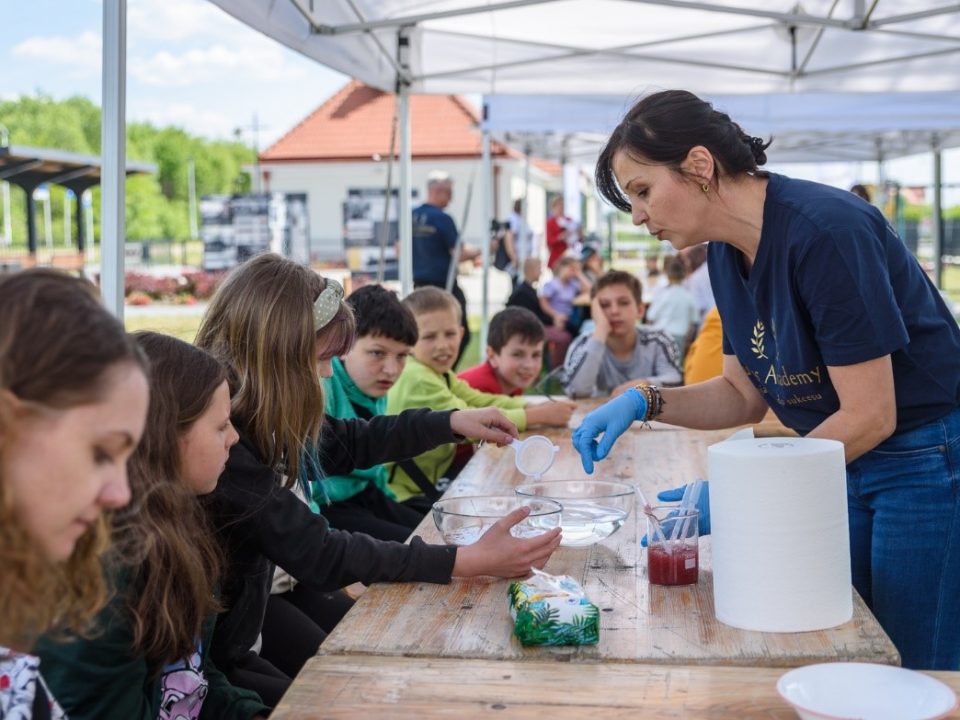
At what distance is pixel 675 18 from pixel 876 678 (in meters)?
4.64

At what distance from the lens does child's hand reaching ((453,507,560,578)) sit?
1.69 metres

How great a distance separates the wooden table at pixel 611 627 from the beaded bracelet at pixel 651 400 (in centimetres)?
28

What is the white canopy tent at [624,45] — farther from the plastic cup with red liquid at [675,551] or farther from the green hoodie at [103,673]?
the green hoodie at [103,673]

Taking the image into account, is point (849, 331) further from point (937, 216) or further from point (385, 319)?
point (937, 216)

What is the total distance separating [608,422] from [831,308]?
0.57 m

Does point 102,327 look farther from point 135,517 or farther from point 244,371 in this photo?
point 244,371

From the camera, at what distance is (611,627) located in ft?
4.85

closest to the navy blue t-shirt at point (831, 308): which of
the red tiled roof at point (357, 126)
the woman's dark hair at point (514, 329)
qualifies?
the woman's dark hair at point (514, 329)

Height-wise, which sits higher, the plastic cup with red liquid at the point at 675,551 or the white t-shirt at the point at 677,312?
the white t-shirt at the point at 677,312

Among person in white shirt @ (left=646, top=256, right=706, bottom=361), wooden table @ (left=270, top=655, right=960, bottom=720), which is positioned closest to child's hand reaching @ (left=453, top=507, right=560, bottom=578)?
wooden table @ (left=270, top=655, right=960, bottom=720)

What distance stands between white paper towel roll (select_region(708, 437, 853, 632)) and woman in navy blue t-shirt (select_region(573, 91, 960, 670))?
0.92 feet

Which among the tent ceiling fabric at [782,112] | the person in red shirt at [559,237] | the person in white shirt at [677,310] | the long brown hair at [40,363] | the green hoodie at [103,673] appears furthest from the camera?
the person in red shirt at [559,237]

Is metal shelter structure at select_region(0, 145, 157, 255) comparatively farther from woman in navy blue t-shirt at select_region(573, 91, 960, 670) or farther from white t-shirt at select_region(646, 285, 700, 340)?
woman in navy blue t-shirt at select_region(573, 91, 960, 670)

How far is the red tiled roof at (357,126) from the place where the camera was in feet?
93.9
